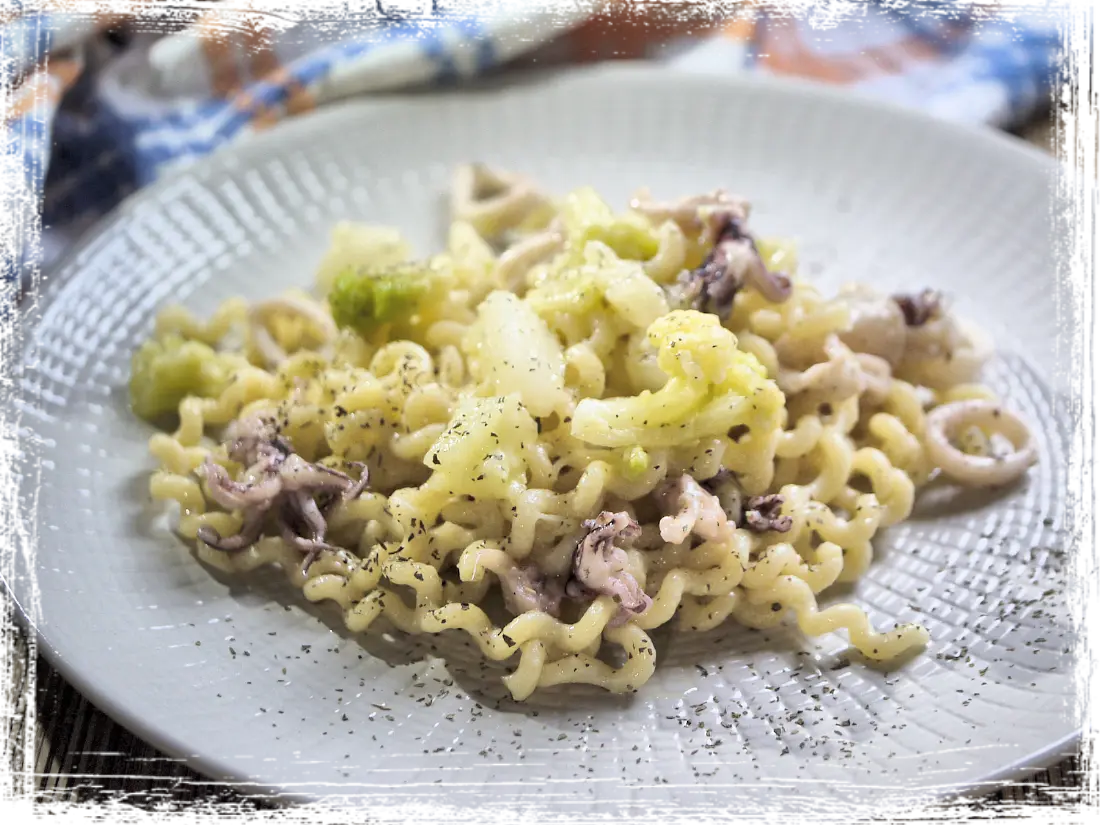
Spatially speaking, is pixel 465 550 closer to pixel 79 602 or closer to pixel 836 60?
pixel 79 602

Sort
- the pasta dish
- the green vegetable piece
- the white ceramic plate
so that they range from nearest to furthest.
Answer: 1. the white ceramic plate
2. the pasta dish
3. the green vegetable piece

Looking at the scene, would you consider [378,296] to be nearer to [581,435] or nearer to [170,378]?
[170,378]

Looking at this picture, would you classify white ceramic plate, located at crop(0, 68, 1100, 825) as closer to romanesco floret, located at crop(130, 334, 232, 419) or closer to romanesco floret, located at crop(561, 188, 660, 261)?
romanesco floret, located at crop(130, 334, 232, 419)

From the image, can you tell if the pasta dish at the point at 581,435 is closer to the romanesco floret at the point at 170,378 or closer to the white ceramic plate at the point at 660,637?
the romanesco floret at the point at 170,378

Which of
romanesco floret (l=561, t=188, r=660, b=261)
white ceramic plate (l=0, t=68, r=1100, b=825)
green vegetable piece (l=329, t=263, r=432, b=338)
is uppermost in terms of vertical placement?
romanesco floret (l=561, t=188, r=660, b=261)

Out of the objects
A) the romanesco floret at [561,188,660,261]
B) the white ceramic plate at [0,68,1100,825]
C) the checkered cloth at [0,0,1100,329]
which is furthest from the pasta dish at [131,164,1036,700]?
the checkered cloth at [0,0,1100,329]

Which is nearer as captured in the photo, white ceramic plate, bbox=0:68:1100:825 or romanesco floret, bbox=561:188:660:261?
white ceramic plate, bbox=0:68:1100:825

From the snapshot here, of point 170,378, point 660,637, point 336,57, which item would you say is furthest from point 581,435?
point 336,57
